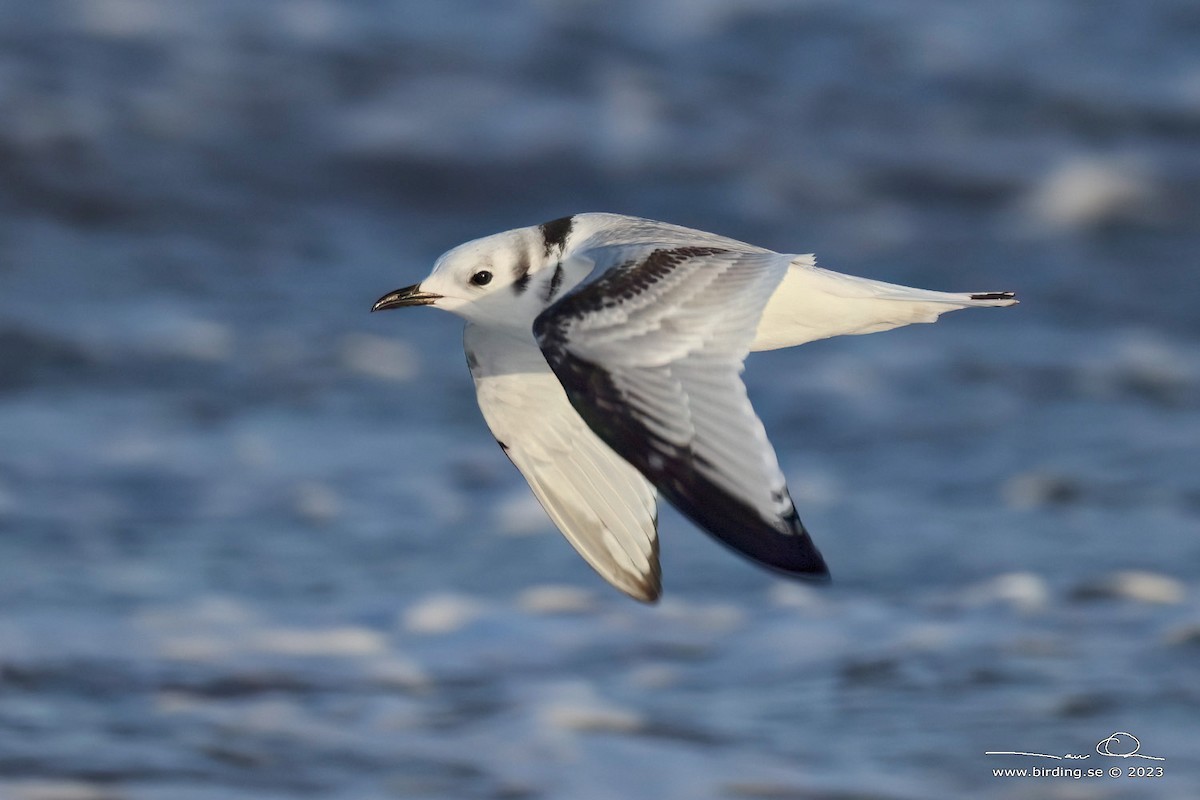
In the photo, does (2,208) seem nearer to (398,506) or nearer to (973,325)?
(398,506)

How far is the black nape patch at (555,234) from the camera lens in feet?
10.9

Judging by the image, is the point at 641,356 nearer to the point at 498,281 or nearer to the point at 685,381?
the point at 685,381

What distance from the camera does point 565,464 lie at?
3463 millimetres

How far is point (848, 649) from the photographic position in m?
4.92

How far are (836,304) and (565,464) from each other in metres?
0.63

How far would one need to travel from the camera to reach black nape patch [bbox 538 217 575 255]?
3326mm

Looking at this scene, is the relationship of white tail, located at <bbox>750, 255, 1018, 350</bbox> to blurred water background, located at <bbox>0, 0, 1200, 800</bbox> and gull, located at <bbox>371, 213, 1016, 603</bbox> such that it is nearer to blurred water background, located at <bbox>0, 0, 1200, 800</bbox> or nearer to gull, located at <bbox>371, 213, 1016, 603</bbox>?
gull, located at <bbox>371, 213, 1016, 603</bbox>

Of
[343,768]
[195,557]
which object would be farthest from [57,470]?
[343,768]

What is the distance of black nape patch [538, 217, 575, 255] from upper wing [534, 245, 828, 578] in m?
Result: 0.26
